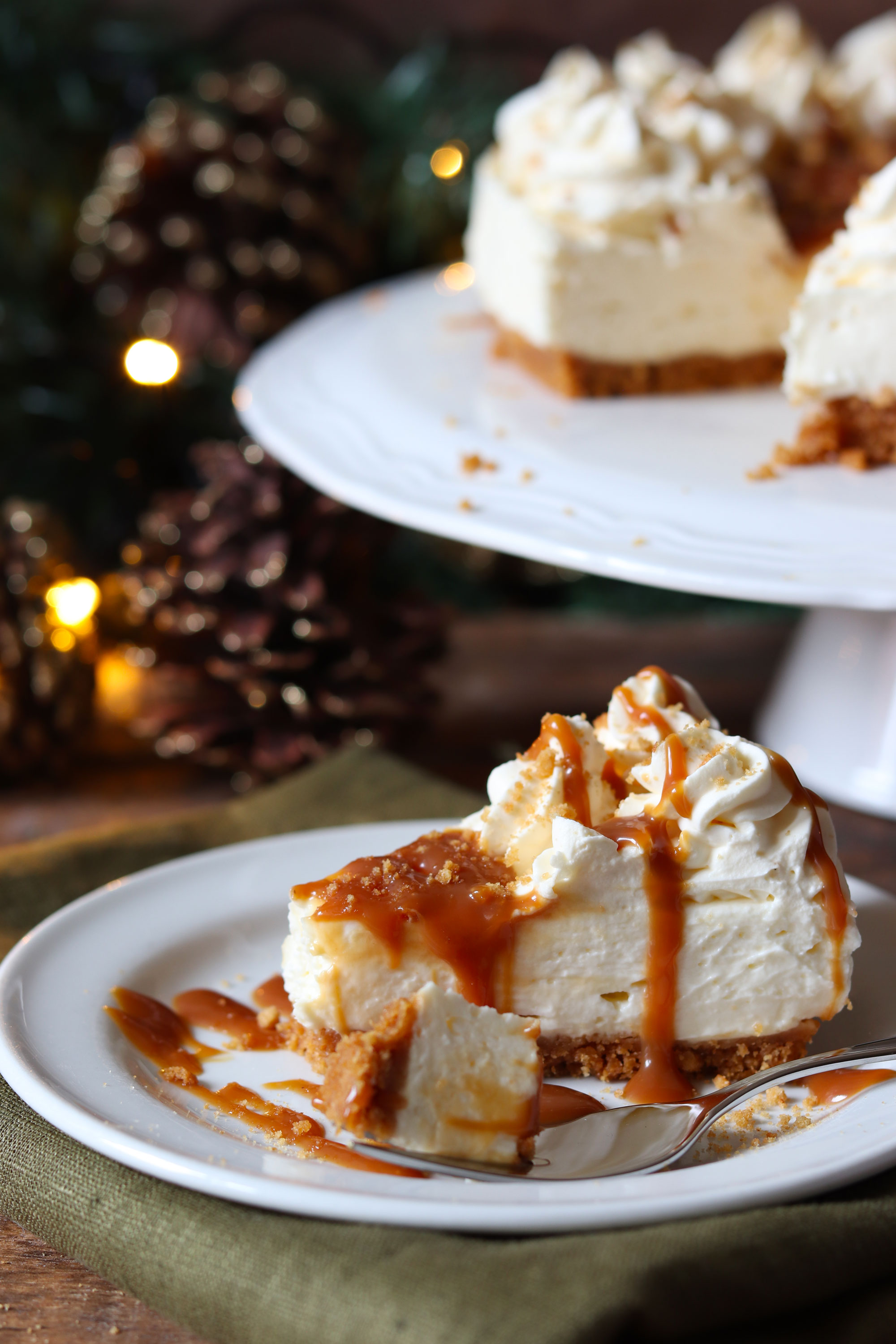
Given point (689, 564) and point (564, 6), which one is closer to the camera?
point (689, 564)

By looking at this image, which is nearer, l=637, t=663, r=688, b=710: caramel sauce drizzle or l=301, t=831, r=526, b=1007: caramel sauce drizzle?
l=301, t=831, r=526, b=1007: caramel sauce drizzle

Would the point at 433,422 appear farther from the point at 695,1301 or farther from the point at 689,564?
the point at 695,1301

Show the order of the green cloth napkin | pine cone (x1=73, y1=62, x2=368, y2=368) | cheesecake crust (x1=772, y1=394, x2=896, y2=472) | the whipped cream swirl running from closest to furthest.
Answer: the green cloth napkin → cheesecake crust (x1=772, y1=394, x2=896, y2=472) → the whipped cream swirl → pine cone (x1=73, y1=62, x2=368, y2=368)

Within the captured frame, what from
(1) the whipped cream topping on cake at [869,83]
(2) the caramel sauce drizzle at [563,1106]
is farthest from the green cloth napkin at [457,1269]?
(1) the whipped cream topping on cake at [869,83]

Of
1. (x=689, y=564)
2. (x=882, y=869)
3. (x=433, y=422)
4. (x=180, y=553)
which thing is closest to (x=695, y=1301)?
(x=689, y=564)

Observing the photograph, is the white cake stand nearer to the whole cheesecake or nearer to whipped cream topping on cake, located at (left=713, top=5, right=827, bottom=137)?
the whole cheesecake

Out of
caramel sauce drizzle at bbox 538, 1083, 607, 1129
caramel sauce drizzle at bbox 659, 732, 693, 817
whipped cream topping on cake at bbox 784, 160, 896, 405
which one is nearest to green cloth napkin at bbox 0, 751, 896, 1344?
caramel sauce drizzle at bbox 538, 1083, 607, 1129
